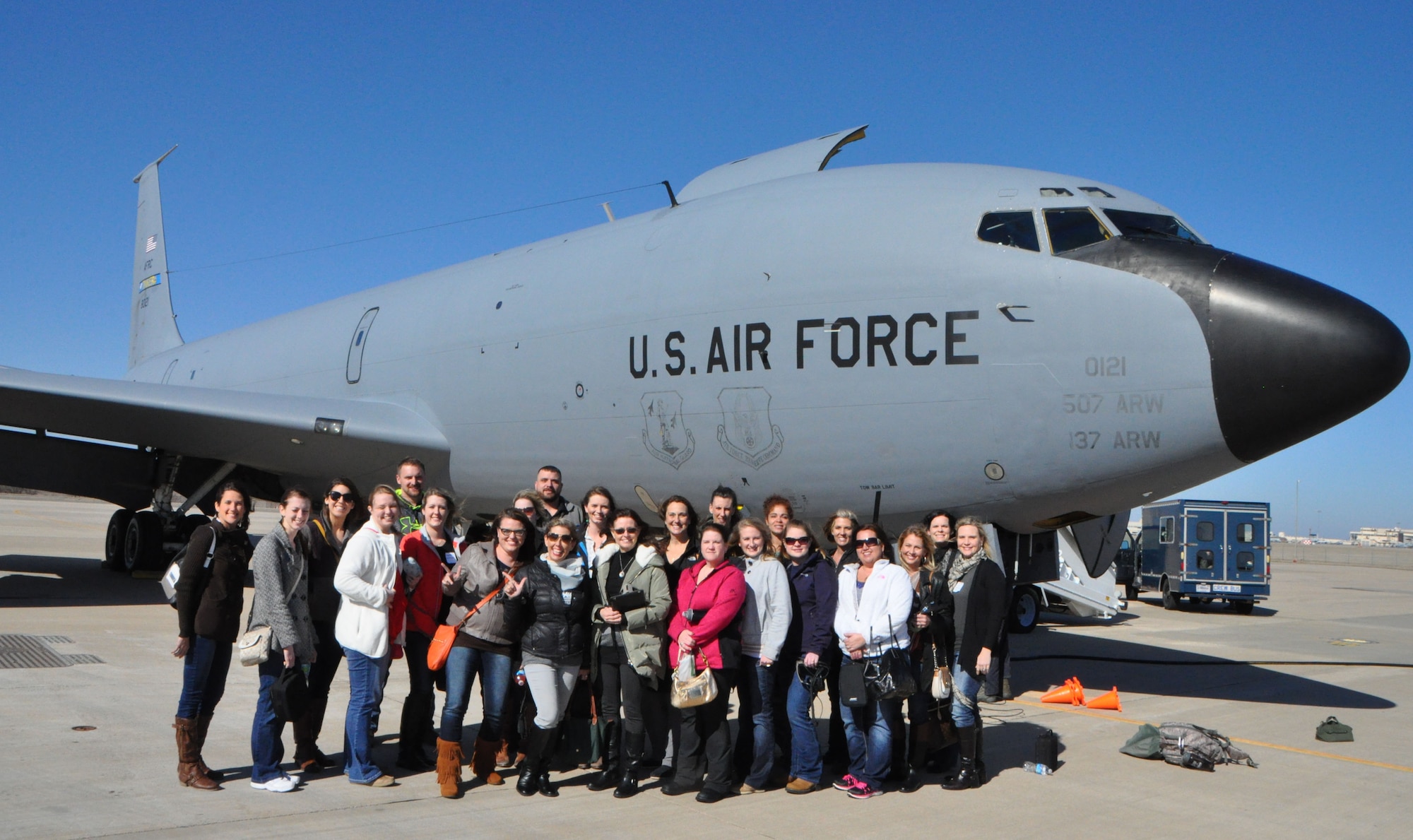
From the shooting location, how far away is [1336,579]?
3734 cm

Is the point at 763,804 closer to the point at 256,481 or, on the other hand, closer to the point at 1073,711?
the point at 1073,711

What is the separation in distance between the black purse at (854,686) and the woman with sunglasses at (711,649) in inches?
26.3

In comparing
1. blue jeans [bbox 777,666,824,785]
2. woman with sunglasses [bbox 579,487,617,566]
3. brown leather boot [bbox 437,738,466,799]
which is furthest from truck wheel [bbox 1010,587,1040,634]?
brown leather boot [bbox 437,738,466,799]

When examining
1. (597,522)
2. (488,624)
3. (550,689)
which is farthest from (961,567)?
(488,624)

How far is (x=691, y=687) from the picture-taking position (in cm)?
593

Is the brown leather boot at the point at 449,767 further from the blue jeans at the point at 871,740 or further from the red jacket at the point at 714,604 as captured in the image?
the blue jeans at the point at 871,740

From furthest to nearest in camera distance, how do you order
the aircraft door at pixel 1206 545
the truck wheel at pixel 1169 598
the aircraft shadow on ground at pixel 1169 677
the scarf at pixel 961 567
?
the truck wheel at pixel 1169 598, the aircraft door at pixel 1206 545, the aircraft shadow on ground at pixel 1169 677, the scarf at pixel 961 567

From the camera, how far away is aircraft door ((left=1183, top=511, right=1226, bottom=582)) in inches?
829

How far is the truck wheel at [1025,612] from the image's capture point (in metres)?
15.0

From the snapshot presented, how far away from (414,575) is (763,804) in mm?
2484

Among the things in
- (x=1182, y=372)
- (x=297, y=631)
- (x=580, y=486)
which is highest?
(x=1182, y=372)

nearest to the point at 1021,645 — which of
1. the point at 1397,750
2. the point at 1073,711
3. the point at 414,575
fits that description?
the point at 1073,711

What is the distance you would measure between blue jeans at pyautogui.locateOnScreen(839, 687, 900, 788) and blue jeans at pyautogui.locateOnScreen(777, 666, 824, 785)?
0.21 metres

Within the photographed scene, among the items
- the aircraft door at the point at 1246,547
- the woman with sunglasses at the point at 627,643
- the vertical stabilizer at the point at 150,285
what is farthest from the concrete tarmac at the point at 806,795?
the vertical stabilizer at the point at 150,285
